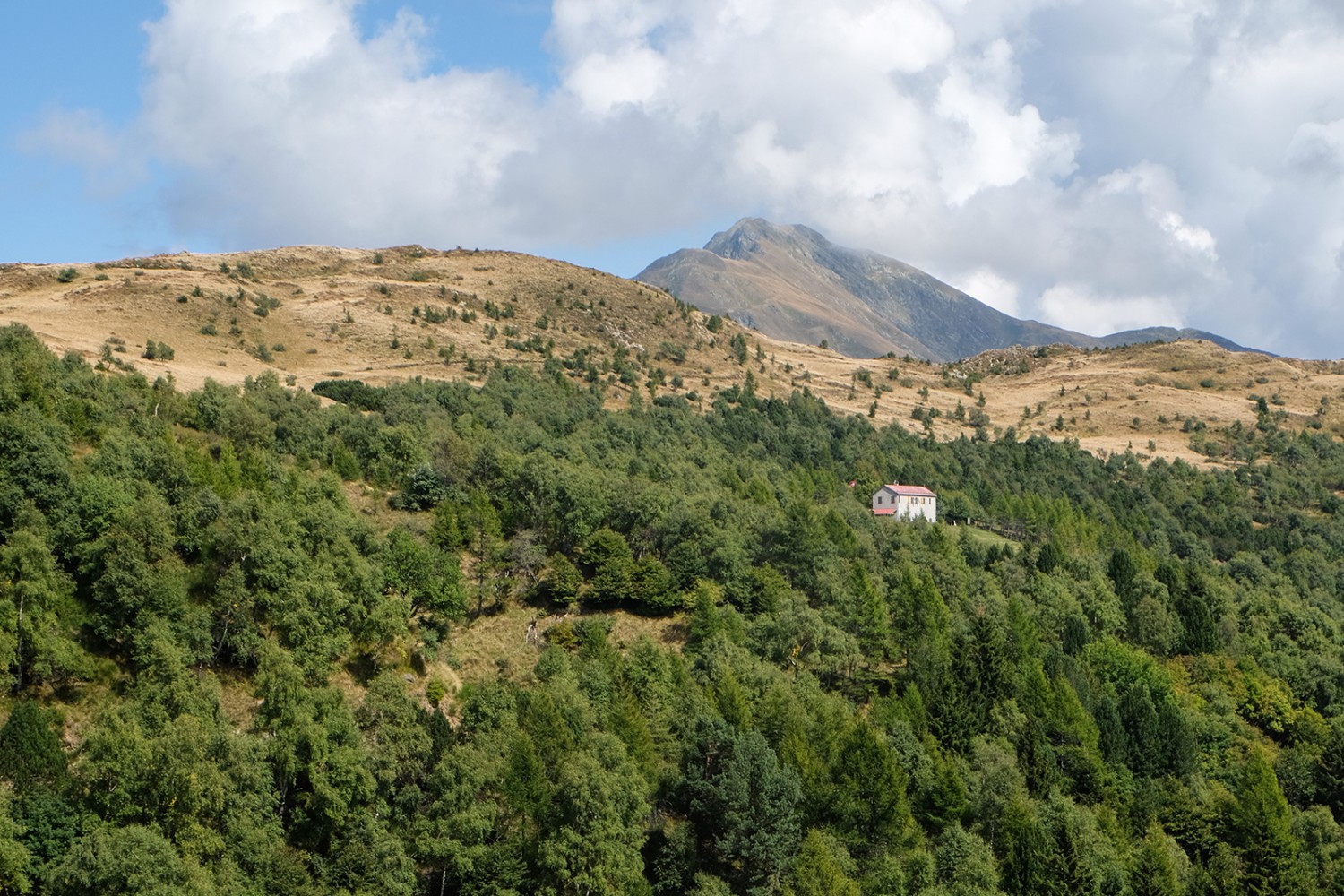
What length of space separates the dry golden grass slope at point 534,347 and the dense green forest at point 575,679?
21.9m

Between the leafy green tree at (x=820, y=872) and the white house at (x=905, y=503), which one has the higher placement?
the white house at (x=905, y=503)

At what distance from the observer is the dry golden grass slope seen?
11375 cm

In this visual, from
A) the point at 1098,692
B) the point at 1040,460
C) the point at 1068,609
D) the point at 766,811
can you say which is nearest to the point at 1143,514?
the point at 1040,460

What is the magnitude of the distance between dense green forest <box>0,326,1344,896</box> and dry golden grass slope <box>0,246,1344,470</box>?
21856mm

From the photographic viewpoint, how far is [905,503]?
4080 inches

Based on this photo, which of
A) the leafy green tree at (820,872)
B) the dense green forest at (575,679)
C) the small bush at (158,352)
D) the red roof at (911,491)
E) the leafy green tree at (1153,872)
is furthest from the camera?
the red roof at (911,491)

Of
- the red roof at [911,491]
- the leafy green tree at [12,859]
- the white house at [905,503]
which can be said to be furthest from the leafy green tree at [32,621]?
the red roof at [911,491]

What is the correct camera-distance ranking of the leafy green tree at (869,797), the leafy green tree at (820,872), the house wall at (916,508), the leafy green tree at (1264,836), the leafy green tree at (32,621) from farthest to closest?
1. the house wall at (916,508)
2. the leafy green tree at (1264,836)
3. the leafy green tree at (869,797)
4. the leafy green tree at (820,872)
5. the leafy green tree at (32,621)

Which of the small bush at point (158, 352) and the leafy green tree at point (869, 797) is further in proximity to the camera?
the small bush at point (158, 352)

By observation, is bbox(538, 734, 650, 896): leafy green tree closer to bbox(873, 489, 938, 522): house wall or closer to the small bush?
bbox(873, 489, 938, 522): house wall

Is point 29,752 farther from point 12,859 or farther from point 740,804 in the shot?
point 740,804

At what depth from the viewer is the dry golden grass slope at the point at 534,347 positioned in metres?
114

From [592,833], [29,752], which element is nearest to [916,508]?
[592,833]

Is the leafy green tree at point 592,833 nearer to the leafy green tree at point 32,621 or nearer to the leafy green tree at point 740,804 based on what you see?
the leafy green tree at point 740,804
